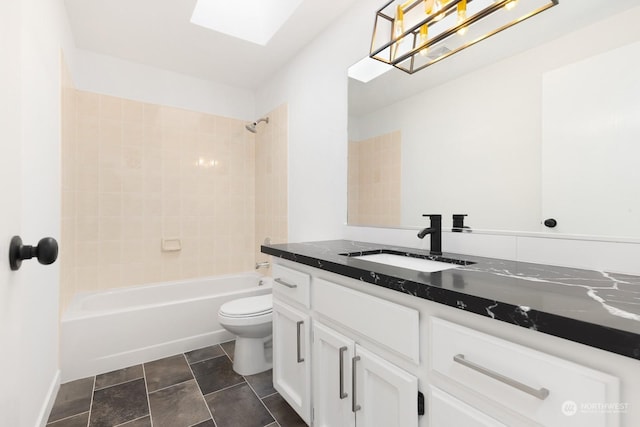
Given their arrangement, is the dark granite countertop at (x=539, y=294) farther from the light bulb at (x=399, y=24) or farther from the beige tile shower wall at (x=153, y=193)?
the beige tile shower wall at (x=153, y=193)

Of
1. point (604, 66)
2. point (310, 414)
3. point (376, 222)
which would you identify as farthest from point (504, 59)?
point (310, 414)

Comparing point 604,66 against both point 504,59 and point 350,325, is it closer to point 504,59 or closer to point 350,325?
point 504,59

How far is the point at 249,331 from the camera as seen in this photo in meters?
1.93

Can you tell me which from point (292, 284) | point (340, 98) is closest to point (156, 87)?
point (340, 98)

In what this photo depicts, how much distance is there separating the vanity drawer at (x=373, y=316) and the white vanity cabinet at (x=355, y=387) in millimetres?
66

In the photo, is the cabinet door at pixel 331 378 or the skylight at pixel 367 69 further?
the skylight at pixel 367 69

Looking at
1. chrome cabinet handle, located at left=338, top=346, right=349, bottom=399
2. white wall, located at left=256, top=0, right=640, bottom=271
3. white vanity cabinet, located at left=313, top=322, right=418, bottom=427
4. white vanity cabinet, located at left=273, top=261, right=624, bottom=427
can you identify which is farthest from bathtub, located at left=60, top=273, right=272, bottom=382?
chrome cabinet handle, located at left=338, top=346, right=349, bottom=399

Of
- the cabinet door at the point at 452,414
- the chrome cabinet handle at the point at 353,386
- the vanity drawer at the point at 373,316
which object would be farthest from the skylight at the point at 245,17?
the cabinet door at the point at 452,414

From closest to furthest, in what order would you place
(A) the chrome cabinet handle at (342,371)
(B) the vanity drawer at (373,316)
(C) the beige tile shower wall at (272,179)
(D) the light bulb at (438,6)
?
1. (B) the vanity drawer at (373,316)
2. (A) the chrome cabinet handle at (342,371)
3. (D) the light bulb at (438,6)
4. (C) the beige tile shower wall at (272,179)

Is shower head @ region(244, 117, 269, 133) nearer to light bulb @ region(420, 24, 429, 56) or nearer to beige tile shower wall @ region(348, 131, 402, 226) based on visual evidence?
beige tile shower wall @ region(348, 131, 402, 226)

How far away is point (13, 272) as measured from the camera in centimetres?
67

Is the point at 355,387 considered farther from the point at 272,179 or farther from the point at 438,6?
the point at 272,179

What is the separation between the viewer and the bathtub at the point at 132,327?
76.8 inches

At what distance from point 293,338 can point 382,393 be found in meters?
0.58
